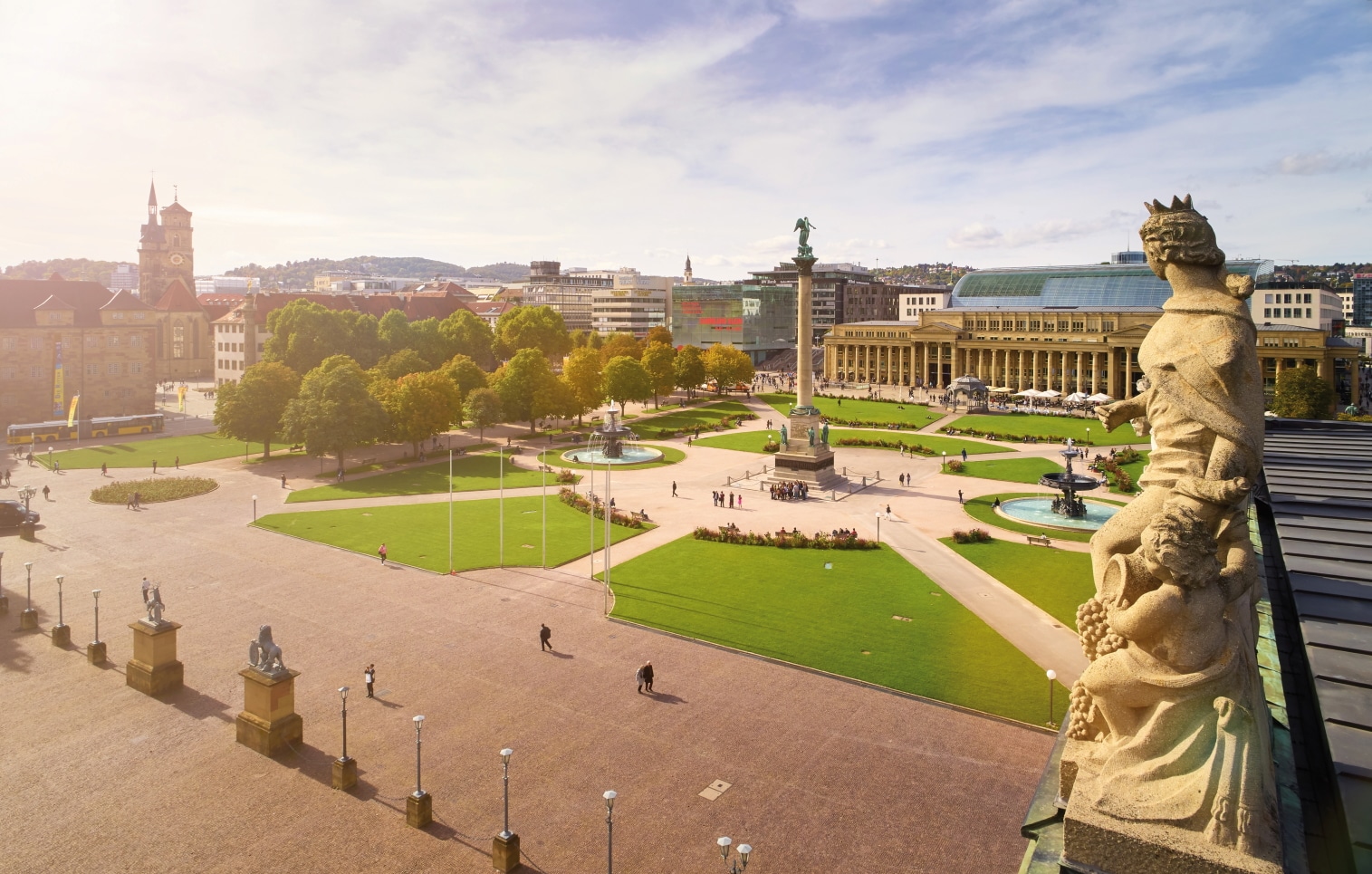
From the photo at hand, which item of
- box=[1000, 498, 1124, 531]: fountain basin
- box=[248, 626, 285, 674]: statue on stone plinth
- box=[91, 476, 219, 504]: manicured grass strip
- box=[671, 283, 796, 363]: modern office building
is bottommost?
box=[1000, 498, 1124, 531]: fountain basin

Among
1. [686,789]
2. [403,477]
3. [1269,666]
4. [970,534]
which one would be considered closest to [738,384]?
[403,477]

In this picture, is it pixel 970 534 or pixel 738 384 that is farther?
pixel 738 384

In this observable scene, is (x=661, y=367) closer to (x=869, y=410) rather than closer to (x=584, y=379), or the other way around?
(x=584, y=379)

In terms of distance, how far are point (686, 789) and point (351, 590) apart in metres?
23.9

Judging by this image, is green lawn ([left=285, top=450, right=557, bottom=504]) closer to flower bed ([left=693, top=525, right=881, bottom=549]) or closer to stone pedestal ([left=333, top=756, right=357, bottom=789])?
flower bed ([left=693, top=525, right=881, bottom=549])

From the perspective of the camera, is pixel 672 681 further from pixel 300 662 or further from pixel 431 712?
pixel 300 662

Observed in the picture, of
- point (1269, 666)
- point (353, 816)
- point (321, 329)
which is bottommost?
point (353, 816)

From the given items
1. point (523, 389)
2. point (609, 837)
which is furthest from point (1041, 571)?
point (523, 389)

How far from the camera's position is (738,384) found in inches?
5315

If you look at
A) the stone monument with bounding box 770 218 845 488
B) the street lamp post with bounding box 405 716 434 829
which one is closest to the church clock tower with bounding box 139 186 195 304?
the stone monument with bounding box 770 218 845 488

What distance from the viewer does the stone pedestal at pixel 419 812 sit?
73.1 ft

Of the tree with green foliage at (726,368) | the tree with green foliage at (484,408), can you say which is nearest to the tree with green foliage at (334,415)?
the tree with green foliage at (484,408)

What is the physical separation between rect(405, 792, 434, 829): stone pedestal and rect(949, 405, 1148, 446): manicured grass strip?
84037 mm

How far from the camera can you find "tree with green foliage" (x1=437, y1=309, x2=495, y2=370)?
128875 mm
